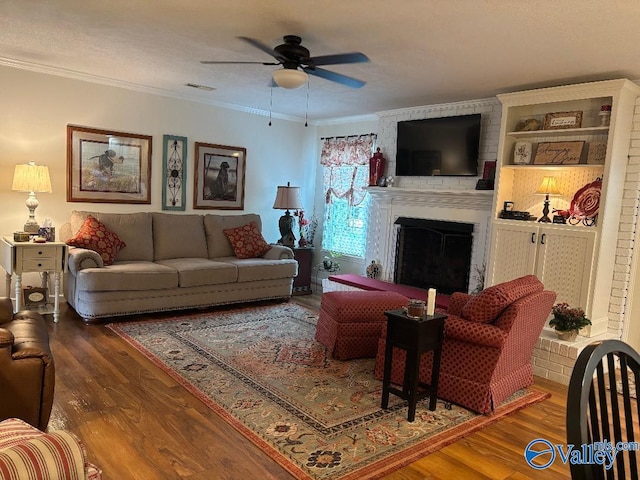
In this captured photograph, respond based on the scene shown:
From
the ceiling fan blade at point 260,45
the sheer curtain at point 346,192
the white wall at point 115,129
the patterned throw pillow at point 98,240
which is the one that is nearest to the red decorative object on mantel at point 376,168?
the sheer curtain at point 346,192

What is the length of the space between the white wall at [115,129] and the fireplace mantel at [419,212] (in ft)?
5.37

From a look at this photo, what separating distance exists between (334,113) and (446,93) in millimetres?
1890

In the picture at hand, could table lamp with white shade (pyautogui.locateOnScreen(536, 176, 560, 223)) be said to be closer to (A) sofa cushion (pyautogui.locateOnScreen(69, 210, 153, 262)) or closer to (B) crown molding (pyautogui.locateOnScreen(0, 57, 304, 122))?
(B) crown molding (pyautogui.locateOnScreen(0, 57, 304, 122))

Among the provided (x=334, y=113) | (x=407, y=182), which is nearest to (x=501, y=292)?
(x=407, y=182)

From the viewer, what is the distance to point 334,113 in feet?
20.6

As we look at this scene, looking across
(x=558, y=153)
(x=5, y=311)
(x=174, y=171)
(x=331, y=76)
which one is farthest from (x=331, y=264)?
(x=5, y=311)

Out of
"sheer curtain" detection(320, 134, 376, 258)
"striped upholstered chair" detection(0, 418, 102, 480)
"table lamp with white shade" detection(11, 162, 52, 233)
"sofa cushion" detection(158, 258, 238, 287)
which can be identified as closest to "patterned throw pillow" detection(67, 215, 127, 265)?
"table lamp with white shade" detection(11, 162, 52, 233)

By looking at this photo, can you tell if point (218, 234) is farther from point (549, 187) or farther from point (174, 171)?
point (549, 187)

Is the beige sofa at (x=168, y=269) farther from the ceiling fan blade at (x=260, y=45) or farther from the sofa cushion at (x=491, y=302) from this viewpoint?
the sofa cushion at (x=491, y=302)

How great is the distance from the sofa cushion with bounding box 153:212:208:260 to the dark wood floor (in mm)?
2102

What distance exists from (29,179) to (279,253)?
2.75m

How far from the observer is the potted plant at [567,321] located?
12.3 ft

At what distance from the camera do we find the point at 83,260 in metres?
4.49

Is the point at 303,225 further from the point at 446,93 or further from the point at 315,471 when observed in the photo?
the point at 315,471
